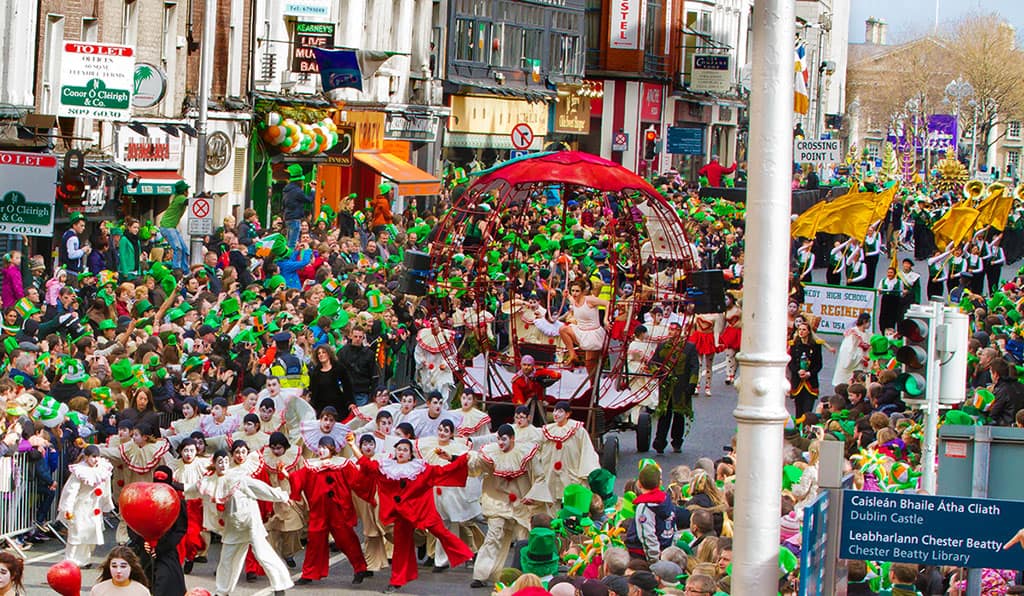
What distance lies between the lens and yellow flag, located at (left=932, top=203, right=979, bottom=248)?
30.0 meters

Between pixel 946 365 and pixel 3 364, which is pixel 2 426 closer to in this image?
pixel 3 364

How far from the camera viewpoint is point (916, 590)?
11320 millimetres

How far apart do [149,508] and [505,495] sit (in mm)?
4405

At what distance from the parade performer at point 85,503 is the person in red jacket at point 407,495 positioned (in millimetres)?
2194

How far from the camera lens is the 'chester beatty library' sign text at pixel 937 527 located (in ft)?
26.8

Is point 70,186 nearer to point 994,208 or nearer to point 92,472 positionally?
point 92,472

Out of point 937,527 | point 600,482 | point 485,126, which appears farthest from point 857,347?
point 485,126

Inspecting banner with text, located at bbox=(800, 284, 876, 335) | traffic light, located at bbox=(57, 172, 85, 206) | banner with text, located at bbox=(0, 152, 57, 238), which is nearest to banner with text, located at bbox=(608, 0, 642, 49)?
traffic light, located at bbox=(57, 172, 85, 206)

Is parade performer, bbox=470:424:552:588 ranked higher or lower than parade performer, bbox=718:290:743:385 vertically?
lower

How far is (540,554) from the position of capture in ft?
45.0

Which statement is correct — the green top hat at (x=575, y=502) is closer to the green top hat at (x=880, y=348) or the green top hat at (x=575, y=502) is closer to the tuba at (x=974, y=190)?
the green top hat at (x=880, y=348)

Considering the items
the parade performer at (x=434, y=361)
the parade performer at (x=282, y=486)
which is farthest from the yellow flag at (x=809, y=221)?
the parade performer at (x=282, y=486)

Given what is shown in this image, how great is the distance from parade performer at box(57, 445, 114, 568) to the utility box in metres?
8.51

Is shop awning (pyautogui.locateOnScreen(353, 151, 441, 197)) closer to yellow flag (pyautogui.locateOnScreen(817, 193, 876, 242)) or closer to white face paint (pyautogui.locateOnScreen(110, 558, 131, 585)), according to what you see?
yellow flag (pyautogui.locateOnScreen(817, 193, 876, 242))
